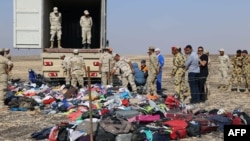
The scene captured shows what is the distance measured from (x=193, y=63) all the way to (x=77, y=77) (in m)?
3.93

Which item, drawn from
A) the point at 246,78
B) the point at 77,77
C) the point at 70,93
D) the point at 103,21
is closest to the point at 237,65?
the point at 246,78

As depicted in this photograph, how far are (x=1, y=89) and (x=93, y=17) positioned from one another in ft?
24.2

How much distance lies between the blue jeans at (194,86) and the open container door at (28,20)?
535 centimetres

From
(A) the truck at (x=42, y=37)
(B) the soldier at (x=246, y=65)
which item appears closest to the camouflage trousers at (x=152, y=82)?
(A) the truck at (x=42, y=37)

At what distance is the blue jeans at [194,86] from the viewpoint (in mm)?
12375

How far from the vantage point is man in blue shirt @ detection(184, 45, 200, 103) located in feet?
40.0

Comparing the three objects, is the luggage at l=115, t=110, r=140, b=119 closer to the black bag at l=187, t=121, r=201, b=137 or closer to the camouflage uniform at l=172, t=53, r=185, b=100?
the black bag at l=187, t=121, r=201, b=137

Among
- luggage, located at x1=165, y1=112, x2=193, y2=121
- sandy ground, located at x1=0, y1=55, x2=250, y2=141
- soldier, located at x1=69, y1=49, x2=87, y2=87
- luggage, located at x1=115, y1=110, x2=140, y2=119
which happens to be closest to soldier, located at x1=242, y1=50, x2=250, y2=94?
sandy ground, located at x1=0, y1=55, x2=250, y2=141

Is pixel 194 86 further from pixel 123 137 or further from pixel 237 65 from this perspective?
pixel 123 137

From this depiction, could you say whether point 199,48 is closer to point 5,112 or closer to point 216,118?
point 216,118

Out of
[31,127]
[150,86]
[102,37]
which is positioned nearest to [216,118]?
[31,127]

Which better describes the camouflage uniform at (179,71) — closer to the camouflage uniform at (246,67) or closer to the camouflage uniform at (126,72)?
the camouflage uniform at (126,72)

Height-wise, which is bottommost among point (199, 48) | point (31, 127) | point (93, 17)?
point (31, 127)

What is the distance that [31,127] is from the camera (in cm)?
937
